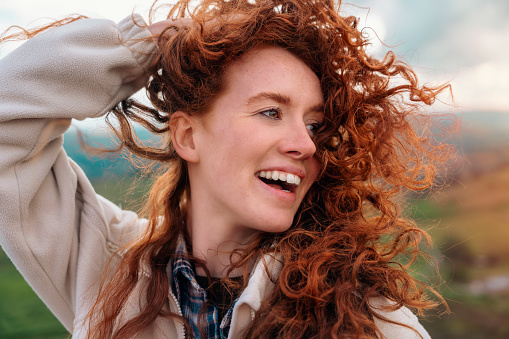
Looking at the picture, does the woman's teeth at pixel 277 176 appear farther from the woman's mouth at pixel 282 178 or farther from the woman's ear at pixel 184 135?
the woman's ear at pixel 184 135

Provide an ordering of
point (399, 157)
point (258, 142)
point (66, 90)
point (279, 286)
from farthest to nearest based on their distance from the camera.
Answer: point (399, 157) < point (66, 90) < point (258, 142) < point (279, 286)

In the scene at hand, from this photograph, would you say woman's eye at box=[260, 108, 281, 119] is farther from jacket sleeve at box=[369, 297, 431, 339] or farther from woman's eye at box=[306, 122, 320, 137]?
jacket sleeve at box=[369, 297, 431, 339]

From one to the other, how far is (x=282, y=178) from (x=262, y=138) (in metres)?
0.19

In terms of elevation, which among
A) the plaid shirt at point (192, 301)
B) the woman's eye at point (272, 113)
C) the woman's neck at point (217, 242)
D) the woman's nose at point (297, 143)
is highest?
the woman's eye at point (272, 113)

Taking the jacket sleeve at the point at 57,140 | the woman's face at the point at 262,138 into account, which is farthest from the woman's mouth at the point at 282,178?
the jacket sleeve at the point at 57,140

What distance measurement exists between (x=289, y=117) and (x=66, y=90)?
0.99 meters

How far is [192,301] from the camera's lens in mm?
1965

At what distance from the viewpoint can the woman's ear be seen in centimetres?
201

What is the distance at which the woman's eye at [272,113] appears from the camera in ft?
6.10

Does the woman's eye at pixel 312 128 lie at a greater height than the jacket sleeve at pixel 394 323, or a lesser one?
greater

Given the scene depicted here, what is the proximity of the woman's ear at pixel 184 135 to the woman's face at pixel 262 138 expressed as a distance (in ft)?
0.24

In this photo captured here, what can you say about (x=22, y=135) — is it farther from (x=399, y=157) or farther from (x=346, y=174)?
(x=399, y=157)

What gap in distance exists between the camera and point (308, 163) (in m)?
1.95

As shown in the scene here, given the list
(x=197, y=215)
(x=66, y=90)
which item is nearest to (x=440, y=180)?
(x=197, y=215)
